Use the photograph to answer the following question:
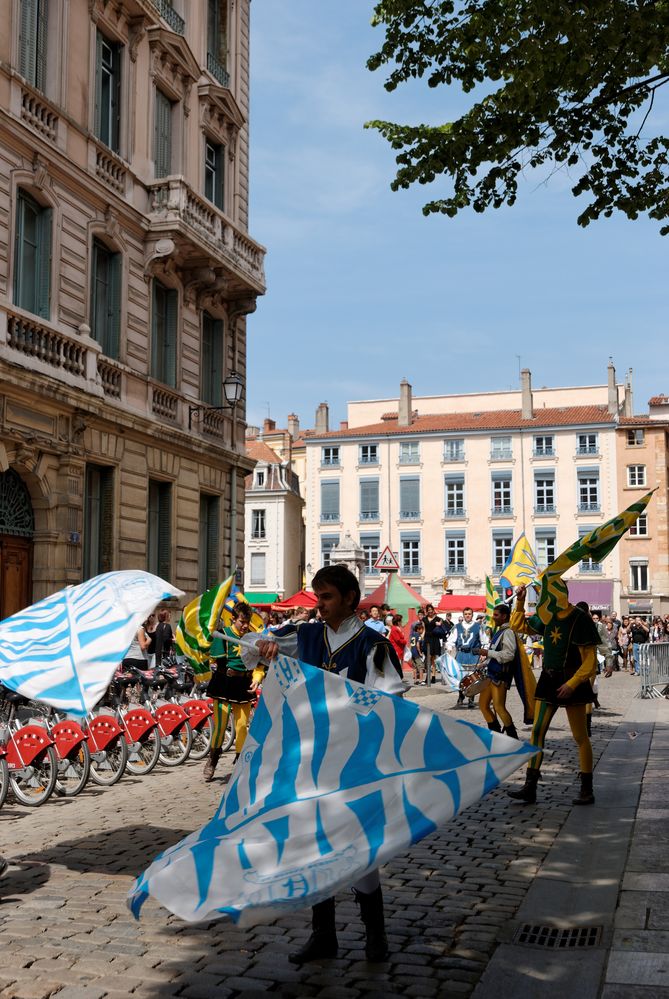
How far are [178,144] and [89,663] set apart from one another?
1759 centimetres

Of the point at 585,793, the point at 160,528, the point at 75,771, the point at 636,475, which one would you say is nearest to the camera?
the point at 585,793

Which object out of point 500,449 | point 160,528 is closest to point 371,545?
point 500,449

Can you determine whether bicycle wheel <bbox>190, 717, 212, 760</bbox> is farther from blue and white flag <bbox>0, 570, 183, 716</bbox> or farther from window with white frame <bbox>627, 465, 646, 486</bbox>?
window with white frame <bbox>627, 465, 646, 486</bbox>

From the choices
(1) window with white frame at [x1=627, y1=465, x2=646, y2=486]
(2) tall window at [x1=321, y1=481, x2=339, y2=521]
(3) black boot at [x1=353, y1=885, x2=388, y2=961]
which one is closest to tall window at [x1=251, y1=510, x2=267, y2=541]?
(2) tall window at [x1=321, y1=481, x2=339, y2=521]

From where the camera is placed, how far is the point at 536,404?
71500 mm

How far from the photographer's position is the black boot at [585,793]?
8.91 metres

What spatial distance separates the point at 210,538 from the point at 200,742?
11.4m

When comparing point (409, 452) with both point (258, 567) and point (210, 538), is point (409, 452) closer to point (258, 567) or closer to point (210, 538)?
point (258, 567)

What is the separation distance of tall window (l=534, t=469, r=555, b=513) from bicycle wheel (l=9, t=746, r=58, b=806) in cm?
5730

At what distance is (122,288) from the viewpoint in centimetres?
1970

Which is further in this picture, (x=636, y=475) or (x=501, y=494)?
(x=501, y=494)

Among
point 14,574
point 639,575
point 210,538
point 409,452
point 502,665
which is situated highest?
Answer: point 409,452

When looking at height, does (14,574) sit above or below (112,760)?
above

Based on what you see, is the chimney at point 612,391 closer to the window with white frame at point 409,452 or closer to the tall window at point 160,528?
→ the window with white frame at point 409,452
